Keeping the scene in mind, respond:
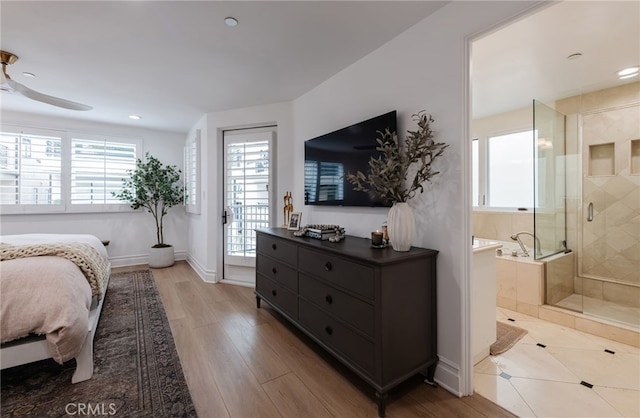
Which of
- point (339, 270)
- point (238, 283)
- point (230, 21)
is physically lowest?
point (238, 283)

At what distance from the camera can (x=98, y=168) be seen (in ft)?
15.1

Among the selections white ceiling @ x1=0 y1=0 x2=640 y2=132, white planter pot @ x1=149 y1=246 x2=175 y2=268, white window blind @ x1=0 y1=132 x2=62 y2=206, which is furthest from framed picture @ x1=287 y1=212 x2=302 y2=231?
white window blind @ x1=0 y1=132 x2=62 y2=206

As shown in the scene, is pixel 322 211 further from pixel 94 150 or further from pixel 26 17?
pixel 94 150

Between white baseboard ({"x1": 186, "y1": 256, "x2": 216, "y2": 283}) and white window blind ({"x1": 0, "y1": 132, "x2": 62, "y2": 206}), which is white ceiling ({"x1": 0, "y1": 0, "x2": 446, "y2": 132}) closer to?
white window blind ({"x1": 0, "y1": 132, "x2": 62, "y2": 206})

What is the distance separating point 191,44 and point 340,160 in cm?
155

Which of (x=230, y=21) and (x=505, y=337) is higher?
(x=230, y=21)

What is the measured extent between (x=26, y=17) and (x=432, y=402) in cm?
368

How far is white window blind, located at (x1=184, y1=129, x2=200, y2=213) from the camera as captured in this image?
429cm

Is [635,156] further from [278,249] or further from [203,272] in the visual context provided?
[203,272]

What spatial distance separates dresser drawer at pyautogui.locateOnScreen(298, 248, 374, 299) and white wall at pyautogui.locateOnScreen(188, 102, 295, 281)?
1577 mm

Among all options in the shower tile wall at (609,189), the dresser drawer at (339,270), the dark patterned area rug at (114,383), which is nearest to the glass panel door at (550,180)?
the shower tile wall at (609,189)

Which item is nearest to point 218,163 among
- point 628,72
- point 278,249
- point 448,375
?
point 278,249

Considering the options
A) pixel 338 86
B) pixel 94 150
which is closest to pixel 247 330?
pixel 338 86

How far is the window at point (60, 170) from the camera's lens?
13.2 ft
